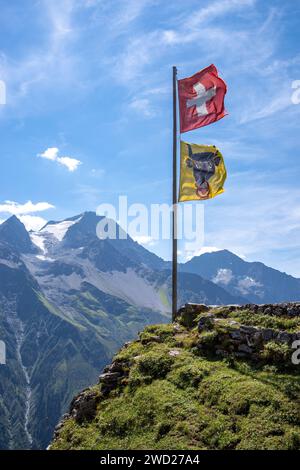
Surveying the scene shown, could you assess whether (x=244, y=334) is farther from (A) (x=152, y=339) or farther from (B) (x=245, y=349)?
(A) (x=152, y=339)

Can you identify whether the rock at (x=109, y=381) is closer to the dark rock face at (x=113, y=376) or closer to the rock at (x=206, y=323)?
the dark rock face at (x=113, y=376)

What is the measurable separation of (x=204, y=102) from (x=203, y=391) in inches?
764

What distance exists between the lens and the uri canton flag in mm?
31500

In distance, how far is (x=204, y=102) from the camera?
32.8 metres

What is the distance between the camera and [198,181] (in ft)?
104

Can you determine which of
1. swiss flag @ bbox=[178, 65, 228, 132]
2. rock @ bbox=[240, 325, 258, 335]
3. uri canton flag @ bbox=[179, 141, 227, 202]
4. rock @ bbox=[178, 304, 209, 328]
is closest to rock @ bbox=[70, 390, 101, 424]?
rock @ bbox=[178, 304, 209, 328]

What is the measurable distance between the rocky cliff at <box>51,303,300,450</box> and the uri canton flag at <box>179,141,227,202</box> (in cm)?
777

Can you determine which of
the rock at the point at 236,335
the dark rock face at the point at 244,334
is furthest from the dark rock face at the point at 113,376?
the rock at the point at 236,335

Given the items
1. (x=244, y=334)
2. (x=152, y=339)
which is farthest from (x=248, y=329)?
(x=152, y=339)

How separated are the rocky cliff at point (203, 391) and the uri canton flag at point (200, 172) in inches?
306

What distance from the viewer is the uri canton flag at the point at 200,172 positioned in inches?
1240

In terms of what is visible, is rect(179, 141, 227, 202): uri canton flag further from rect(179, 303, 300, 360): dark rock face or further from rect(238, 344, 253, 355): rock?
rect(238, 344, 253, 355): rock
